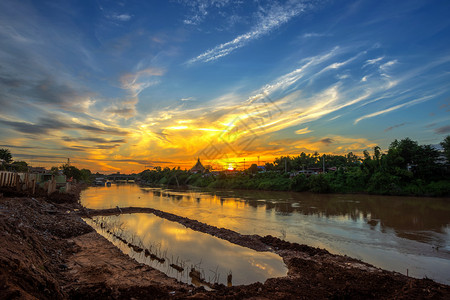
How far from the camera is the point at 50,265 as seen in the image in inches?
264

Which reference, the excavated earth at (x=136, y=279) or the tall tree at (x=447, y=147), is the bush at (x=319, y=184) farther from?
the excavated earth at (x=136, y=279)

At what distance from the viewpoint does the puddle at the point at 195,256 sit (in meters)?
8.15

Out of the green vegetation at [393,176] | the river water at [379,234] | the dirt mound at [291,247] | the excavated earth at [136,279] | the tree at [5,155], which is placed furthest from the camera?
the tree at [5,155]

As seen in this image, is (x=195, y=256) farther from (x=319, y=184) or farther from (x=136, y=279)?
(x=319, y=184)

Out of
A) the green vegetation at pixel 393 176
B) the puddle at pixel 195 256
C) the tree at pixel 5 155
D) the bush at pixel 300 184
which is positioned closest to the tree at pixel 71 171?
the tree at pixel 5 155

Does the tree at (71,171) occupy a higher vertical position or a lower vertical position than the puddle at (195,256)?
higher

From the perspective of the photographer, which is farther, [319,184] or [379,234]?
[319,184]

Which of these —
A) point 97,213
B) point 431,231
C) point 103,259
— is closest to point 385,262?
point 431,231

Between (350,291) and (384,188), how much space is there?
40235 mm

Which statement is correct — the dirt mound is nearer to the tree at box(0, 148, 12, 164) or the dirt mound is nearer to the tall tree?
the tall tree

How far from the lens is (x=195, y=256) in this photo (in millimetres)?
10273

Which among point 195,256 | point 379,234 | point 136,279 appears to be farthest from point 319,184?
point 136,279

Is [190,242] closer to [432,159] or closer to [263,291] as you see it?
[263,291]

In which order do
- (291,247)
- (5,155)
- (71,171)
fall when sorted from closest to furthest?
(291,247) < (5,155) < (71,171)
